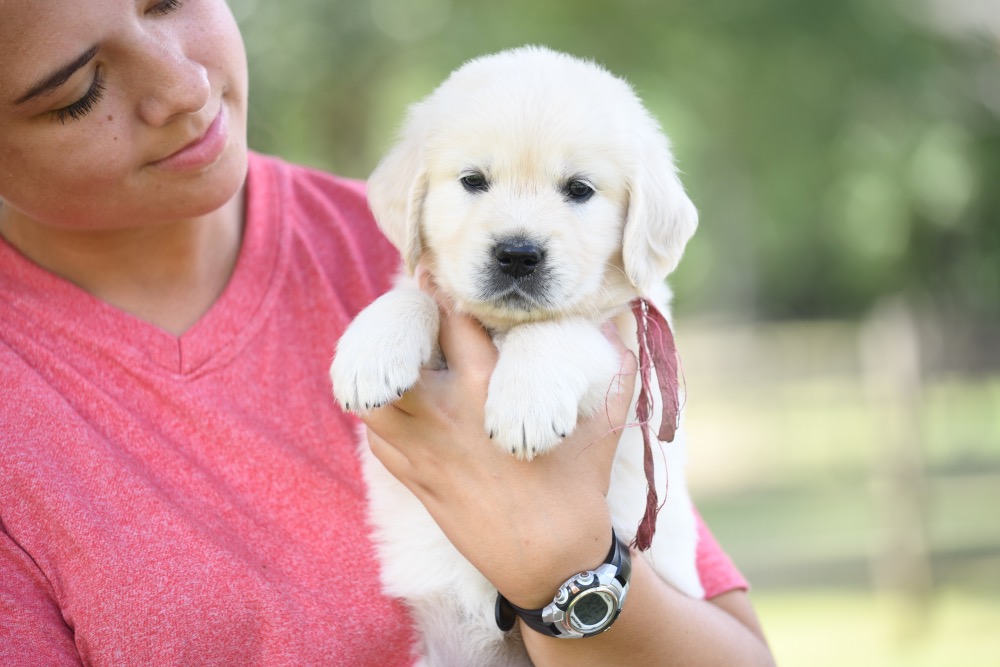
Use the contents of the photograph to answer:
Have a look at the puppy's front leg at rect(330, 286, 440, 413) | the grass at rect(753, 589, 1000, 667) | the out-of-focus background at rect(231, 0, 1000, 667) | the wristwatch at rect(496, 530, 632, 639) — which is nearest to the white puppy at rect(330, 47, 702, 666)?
the puppy's front leg at rect(330, 286, 440, 413)

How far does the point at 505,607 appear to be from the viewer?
8.05ft

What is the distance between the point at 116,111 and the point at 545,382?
1132mm

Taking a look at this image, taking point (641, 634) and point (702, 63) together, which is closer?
point (641, 634)

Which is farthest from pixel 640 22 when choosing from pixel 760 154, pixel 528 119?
pixel 528 119

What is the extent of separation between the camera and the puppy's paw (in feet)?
7.35

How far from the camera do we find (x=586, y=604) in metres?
2.23

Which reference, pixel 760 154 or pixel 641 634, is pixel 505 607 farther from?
pixel 760 154

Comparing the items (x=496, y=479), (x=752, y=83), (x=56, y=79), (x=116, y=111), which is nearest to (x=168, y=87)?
(x=116, y=111)

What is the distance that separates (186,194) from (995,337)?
1480 centimetres

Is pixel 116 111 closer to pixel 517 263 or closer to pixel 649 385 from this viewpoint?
pixel 517 263

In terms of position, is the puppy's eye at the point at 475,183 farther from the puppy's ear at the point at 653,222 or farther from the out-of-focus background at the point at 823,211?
the out-of-focus background at the point at 823,211

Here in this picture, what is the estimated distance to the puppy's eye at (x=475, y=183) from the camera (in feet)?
8.75

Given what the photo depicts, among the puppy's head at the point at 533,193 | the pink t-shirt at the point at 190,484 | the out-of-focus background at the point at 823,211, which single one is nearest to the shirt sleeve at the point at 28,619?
the pink t-shirt at the point at 190,484

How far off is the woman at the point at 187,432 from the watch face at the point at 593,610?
0.23 ft
